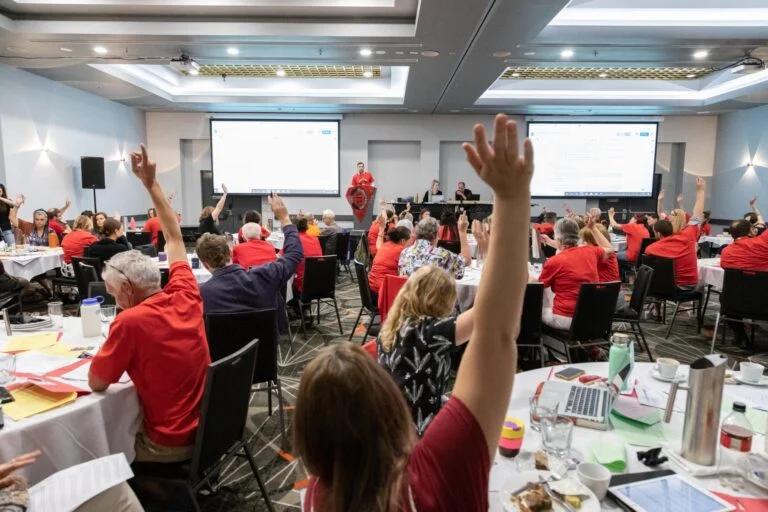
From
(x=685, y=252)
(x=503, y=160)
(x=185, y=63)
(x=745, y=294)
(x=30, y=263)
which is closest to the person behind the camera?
(x=503, y=160)

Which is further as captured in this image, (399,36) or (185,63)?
(185,63)

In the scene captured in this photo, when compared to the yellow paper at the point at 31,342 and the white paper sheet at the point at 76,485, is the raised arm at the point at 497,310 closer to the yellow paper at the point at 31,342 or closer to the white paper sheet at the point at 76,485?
the white paper sheet at the point at 76,485

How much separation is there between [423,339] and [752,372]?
4.77ft

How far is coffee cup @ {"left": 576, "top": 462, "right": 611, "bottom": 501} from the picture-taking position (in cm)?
130

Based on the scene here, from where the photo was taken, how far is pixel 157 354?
2.01 metres

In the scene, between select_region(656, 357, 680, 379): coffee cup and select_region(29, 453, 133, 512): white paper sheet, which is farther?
select_region(656, 357, 680, 379): coffee cup

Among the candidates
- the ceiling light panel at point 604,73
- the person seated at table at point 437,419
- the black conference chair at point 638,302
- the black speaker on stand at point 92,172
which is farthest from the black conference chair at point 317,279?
the black speaker on stand at point 92,172

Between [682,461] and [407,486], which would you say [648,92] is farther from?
[407,486]

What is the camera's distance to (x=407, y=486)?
740 mm

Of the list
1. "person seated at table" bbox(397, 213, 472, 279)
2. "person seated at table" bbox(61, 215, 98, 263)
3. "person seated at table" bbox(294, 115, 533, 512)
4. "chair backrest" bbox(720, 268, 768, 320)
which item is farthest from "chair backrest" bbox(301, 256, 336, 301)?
"person seated at table" bbox(294, 115, 533, 512)

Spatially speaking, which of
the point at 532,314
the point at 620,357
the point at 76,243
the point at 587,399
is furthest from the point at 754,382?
the point at 76,243

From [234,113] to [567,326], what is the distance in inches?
428

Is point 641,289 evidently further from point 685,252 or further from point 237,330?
point 237,330

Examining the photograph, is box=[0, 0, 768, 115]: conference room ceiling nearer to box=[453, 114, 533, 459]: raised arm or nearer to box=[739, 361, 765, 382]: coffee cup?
box=[739, 361, 765, 382]: coffee cup
